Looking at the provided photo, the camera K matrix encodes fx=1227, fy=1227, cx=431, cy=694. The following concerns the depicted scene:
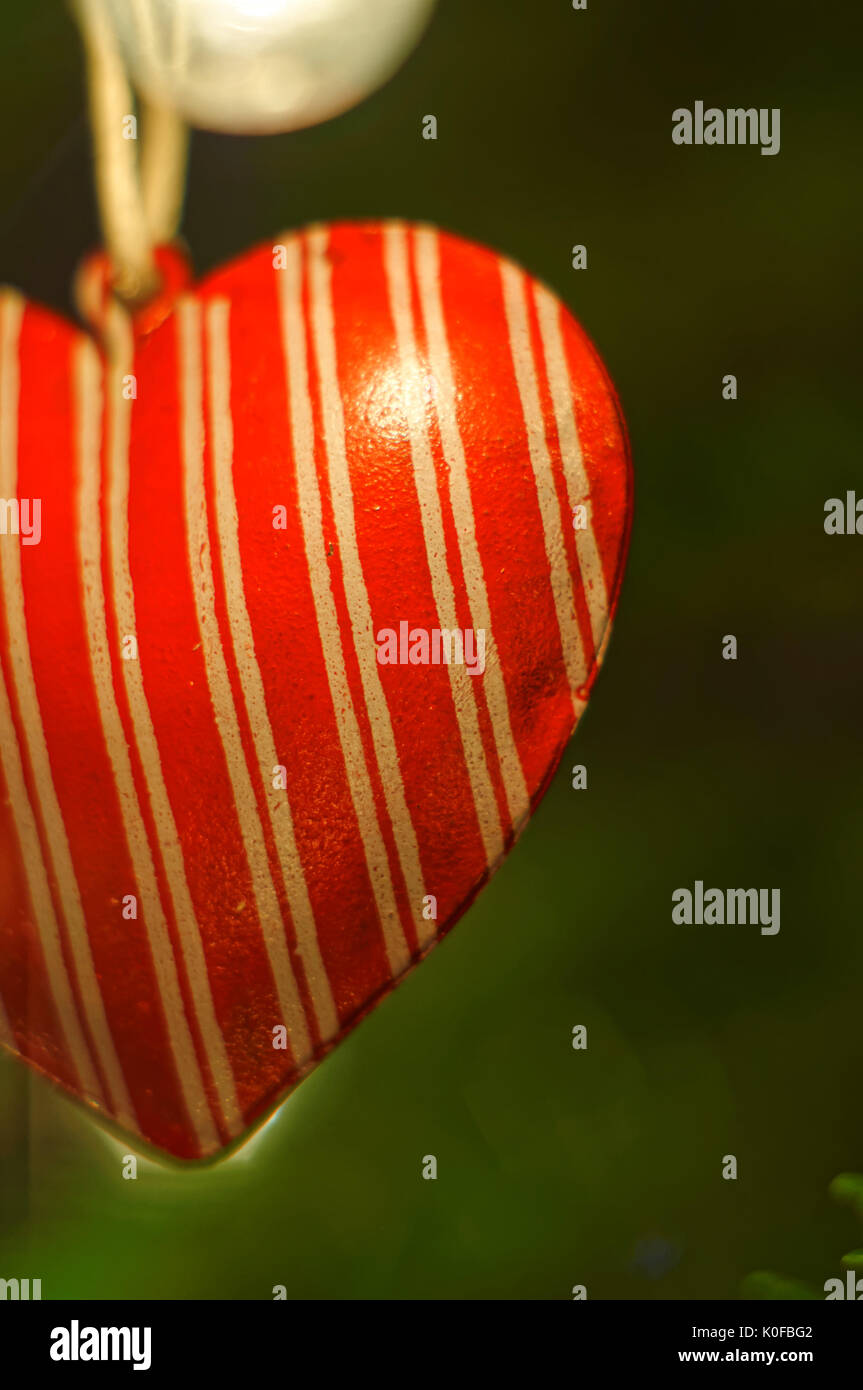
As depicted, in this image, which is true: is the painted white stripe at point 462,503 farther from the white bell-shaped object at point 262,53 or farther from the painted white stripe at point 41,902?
the painted white stripe at point 41,902

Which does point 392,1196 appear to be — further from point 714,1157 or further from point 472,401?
point 472,401

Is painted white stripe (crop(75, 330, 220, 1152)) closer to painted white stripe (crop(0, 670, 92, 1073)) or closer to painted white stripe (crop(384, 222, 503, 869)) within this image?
painted white stripe (crop(0, 670, 92, 1073))

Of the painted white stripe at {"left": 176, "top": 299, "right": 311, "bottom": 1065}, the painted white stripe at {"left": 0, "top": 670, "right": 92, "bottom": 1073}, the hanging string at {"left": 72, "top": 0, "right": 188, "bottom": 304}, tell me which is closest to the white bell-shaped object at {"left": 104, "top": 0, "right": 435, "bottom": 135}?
the hanging string at {"left": 72, "top": 0, "right": 188, "bottom": 304}

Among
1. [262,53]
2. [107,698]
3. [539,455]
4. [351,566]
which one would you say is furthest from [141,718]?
[262,53]

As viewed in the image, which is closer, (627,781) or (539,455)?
(539,455)

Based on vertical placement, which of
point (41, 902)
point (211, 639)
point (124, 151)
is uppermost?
point (124, 151)

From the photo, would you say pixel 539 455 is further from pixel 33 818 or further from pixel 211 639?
pixel 33 818
